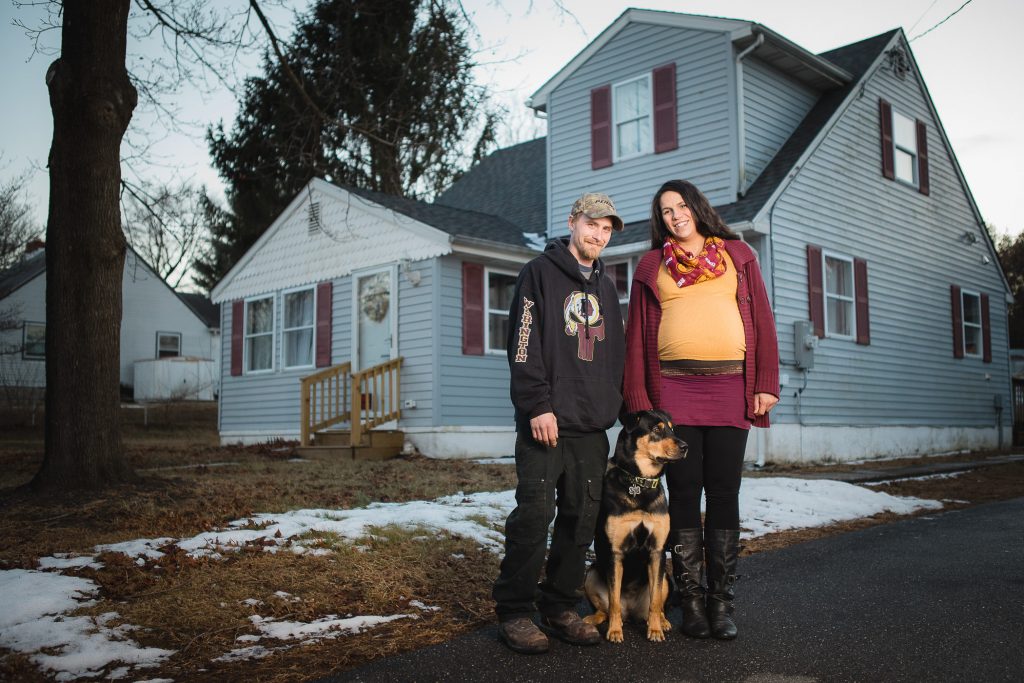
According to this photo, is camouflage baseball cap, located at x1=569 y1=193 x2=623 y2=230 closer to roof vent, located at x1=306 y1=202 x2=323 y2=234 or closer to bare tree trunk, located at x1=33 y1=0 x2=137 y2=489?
bare tree trunk, located at x1=33 y1=0 x2=137 y2=489

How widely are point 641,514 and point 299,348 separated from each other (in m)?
12.1

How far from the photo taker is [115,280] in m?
6.57

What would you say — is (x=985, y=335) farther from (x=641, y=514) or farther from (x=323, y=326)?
(x=641, y=514)

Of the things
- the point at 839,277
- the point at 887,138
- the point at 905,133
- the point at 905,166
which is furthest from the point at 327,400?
the point at 905,133

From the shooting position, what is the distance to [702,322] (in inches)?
141

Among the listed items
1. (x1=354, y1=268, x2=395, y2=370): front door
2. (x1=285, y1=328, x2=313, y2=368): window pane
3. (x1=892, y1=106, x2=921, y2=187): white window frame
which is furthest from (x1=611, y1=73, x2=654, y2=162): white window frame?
(x1=285, y1=328, x2=313, y2=368): window pane

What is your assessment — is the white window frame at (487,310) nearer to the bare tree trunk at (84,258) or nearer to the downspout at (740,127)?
the downspout at (740,127)

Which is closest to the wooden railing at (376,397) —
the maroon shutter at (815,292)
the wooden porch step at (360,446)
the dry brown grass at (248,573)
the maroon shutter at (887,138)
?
the wooden porch step at (360,446)

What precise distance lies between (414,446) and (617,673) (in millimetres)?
9631

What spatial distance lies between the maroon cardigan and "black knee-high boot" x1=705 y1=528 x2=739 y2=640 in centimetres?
51

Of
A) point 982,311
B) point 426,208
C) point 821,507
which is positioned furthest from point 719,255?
point 982,311

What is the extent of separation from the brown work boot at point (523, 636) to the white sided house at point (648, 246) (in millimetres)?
8640

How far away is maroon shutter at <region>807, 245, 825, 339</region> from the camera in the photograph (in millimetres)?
12172

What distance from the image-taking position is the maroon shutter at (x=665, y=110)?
502 inches
